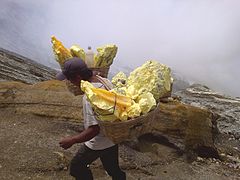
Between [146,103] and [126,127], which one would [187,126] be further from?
[126,127]

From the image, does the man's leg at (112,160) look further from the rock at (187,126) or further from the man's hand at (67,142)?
the rock at (187,126)

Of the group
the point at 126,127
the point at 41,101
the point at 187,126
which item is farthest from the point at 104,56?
the point at 187,126

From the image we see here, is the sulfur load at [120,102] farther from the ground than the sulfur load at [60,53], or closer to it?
closer to it

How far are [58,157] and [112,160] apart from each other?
2640 millimetres

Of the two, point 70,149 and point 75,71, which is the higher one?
point 75,71

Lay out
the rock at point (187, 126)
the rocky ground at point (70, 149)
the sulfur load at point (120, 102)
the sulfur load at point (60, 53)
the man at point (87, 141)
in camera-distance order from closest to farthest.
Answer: the sulfur load at point (120, 102), the man at point (87, 141), the sulfur load at point (60, 53), the rocky ground at point (70, 149), the rock at point (187, 126)

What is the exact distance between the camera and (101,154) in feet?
14.4

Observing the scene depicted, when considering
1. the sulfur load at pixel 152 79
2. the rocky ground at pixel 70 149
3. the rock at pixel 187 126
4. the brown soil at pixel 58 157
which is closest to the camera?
the sulfur load at pixel 152 79

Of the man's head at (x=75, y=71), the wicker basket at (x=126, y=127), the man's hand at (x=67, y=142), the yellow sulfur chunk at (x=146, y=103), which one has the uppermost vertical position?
the man's head at (x=75, y=71)

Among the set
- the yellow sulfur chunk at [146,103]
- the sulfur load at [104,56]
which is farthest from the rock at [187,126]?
the yellow sulfur chunk at [146,103]

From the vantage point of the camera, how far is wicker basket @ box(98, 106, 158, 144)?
368 cm

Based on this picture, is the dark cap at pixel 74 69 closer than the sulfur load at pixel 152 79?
Yes

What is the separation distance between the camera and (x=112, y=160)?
449cm

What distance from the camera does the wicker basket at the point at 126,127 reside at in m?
3.68
